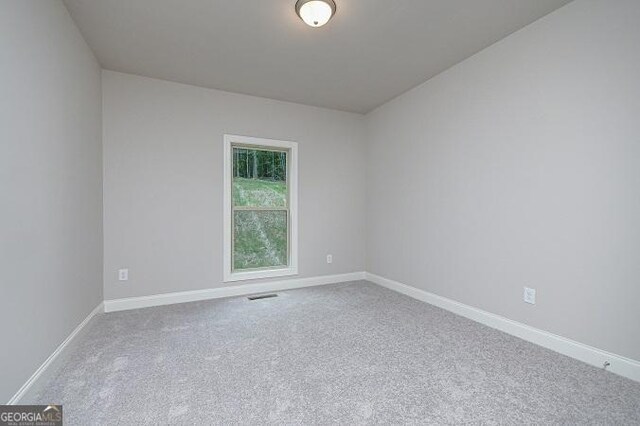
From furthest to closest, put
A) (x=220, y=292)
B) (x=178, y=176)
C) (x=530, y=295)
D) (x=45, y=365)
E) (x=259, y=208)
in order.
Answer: (x=259, y=208), (x=220, y=292), (x=178, y=176), (x=530, y=295), (x=45, y=365)

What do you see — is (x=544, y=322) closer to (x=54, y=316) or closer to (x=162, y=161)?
(x=54, y=316)

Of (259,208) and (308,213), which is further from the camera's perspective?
(308,213)

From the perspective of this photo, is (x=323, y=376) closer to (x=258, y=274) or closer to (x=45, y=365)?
(x=45, y=365)

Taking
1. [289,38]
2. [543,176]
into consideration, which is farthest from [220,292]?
[543,176]

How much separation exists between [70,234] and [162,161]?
138 centimetres

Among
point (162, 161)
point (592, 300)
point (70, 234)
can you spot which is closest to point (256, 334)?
point (70, 234)

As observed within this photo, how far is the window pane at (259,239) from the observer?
3.94 metres

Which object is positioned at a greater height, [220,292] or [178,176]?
[178,176]

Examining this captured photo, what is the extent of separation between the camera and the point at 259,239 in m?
4.07

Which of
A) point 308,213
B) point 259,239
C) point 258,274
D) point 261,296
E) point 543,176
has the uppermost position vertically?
point 543,176

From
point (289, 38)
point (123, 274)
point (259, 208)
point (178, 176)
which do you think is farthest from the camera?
point (259, 208)

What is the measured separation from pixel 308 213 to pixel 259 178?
839mm

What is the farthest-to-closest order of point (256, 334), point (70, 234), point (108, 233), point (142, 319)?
point (108, 233)
point (142, 319)
point (256, 334)
point (70, 234)

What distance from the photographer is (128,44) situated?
269 cm
